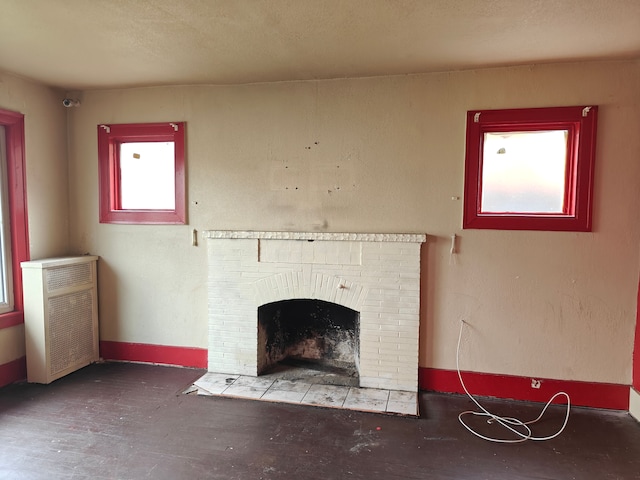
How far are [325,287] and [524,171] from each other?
1865 millimetres

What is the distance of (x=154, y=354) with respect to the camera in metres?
3.62

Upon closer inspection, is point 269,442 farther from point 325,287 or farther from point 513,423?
point 513,423

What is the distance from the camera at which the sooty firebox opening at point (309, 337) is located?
344 centimetres

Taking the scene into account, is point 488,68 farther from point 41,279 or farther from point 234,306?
point 41,279

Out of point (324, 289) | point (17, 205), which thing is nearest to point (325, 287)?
point (324, 289)

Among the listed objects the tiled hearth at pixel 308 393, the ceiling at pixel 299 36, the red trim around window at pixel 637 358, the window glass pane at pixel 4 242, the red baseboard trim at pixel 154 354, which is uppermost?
the ceiling at pixel 299 36

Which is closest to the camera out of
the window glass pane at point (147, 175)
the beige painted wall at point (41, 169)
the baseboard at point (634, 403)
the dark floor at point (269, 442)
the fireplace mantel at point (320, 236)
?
the dark floor at point (269, 442)

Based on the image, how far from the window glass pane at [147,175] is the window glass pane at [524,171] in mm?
2823

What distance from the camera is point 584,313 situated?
2.87 meters

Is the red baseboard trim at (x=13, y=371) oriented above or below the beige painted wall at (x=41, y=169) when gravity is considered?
below

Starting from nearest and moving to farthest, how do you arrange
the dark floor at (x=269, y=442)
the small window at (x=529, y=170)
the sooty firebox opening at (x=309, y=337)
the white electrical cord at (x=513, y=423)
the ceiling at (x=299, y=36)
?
1. the ceiling at (x=299, y=36)
2. the dark floor at (x=269, y=442)
3. the white electrical cord at (x=513, y=423)
4. the small window at (x=529, y=170)
5. the sooty firebox opening at (x=309, y=337)

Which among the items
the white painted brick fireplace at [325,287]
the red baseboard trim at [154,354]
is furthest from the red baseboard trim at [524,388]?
the red baseboard trim at [154,354]

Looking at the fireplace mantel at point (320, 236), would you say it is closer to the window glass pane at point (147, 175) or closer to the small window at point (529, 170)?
the small window at point (529, 170)

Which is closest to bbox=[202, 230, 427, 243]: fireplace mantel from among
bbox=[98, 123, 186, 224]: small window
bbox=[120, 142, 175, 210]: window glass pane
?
bbox=[98, 123, 186, 224]: small window
